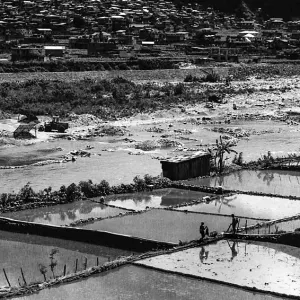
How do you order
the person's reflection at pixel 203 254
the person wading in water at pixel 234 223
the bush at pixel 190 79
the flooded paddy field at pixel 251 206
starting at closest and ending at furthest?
the person's reflection at pixel 203 254 → the person wading in water at pixel 234 223 → the flooded paddy field at pixel 251 206 → the bush at pixel 190 79

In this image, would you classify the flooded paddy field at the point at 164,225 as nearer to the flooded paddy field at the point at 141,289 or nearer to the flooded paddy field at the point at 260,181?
the flooded paddy field at the point at 141,289

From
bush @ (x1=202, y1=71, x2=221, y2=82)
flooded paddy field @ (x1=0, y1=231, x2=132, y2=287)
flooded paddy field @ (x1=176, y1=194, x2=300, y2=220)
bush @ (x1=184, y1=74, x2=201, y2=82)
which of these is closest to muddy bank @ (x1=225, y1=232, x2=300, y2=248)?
flooded paddy field @ (x1=176, y1=194, x2=300, y2=220)

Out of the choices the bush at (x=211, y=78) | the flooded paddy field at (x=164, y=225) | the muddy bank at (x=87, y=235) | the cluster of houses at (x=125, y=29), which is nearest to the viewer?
the muddy bank at (x=87, y=235)

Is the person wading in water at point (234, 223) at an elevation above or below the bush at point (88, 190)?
above

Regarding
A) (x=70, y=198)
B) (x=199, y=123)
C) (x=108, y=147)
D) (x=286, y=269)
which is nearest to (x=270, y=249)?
(x=286, y=269)

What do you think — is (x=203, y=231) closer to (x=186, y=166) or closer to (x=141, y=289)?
(x=141, y=289)

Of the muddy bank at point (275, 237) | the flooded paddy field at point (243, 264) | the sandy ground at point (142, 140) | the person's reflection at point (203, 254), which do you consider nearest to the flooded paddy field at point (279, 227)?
the muddy bank at point (275, 237)

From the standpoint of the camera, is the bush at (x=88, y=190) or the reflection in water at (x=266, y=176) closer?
the bush at (x=88, y=190)
